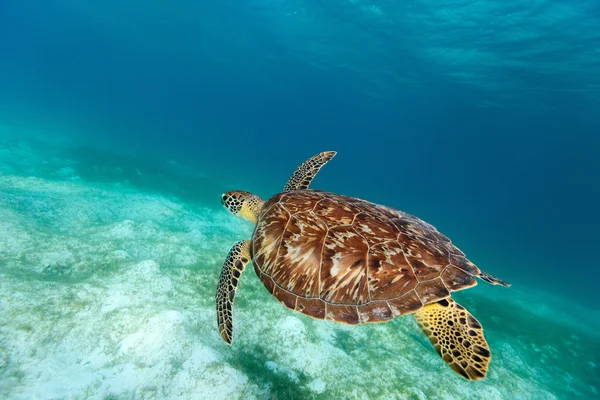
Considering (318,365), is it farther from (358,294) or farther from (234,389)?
(358,294)

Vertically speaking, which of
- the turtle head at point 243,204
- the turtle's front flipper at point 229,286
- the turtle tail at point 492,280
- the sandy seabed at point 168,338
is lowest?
the sandy seabed at point 168,338

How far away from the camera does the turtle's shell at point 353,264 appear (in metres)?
2.33

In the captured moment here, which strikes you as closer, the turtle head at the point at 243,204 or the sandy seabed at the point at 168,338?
the sandy seabed at the point at 168,338

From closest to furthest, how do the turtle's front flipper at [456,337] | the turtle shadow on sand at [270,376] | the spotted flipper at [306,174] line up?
the turtle's front flipper at [456,337] → the turtle shadow on sand at [270,376] → the spotted flipper at [306,174]

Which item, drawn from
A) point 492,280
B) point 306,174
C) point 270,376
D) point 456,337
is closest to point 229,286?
point 270,376

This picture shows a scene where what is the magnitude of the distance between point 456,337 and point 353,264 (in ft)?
3.63

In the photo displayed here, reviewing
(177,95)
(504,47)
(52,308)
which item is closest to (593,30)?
(504,47)

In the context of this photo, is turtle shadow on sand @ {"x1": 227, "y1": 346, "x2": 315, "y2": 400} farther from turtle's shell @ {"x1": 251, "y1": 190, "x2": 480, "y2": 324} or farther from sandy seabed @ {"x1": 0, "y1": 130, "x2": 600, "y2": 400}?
turtle's shell @ {"x1": 251, "y1": 190, "x2": 480, "y2": 324}

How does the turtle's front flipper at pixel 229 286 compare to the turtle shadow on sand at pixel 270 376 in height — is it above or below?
above

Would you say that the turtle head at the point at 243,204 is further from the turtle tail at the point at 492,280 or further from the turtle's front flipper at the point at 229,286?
the turtle tail at the point at 492,280

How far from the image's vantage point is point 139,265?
3.83 metres

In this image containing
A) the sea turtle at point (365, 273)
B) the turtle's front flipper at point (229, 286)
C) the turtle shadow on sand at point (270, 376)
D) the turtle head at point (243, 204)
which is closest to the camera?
the sea turtle at point (365, 273)

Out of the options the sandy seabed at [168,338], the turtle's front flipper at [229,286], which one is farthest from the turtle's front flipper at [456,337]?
the turtle's front flipper at [229,286]

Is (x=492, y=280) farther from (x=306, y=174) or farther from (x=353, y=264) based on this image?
(x=306, y=174)
